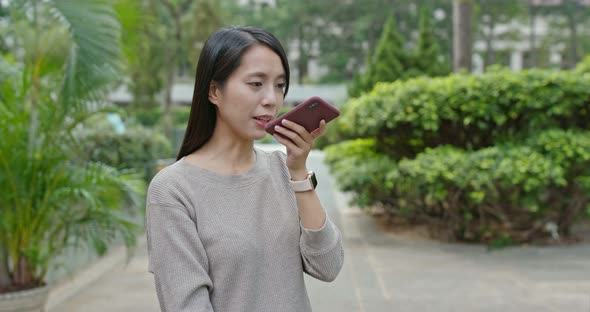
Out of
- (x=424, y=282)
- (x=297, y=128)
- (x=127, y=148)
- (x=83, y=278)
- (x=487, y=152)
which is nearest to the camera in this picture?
(x=297, y=128)

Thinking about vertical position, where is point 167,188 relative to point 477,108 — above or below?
above

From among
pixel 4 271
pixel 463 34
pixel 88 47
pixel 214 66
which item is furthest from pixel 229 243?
pixel 463 34

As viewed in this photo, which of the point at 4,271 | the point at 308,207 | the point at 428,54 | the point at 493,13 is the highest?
the point at 308,207

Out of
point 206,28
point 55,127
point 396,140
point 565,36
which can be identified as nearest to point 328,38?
point 565,36

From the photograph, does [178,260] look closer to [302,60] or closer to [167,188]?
[167,188]

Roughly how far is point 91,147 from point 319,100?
6.81 meters

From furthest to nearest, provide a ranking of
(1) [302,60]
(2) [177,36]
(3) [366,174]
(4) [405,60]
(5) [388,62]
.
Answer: (1) [302,60] → (2) [177,36] → (4) [405,60] → (5) [388,62] → (3) [366,174]

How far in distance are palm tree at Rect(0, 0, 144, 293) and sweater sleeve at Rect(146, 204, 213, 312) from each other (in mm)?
2845

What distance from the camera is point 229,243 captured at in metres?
1.52

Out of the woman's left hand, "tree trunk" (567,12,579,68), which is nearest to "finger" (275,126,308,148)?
the woman's left hand

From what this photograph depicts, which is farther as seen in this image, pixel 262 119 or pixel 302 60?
pixel 302 60

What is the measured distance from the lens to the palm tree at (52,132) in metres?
4.16

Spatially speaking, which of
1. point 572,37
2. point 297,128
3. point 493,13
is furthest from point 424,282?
point 572,37

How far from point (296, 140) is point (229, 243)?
0.30m
